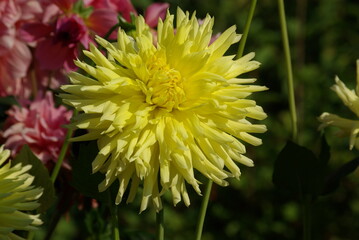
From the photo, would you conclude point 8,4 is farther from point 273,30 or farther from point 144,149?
point 273,30

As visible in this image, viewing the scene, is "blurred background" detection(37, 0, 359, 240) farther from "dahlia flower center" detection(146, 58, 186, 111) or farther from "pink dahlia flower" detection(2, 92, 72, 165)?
"dahlia flower center" detection(146, 58, 186, 111)

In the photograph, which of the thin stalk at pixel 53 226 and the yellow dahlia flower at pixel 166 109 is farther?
the thin stalk at pixel 53 226

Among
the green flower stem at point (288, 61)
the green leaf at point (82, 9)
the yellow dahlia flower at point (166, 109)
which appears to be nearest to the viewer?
the yellow dahlia flower at point (166, 109)

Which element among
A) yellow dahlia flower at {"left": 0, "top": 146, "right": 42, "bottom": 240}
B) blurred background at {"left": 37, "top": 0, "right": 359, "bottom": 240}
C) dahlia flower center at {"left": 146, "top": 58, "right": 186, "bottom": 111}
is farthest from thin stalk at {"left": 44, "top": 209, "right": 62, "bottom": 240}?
blurred background at {"left": 37, "top": 0, "right": 359, "bottom": 240}

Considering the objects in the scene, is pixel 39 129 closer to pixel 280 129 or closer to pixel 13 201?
pixel 13 201

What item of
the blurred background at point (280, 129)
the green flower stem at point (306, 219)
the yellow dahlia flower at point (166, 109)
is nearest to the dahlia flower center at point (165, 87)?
the yellow dahlia flower at point (166, 109)

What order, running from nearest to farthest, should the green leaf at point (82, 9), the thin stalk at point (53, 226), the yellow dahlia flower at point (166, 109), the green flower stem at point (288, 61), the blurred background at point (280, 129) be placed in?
the yellow dahlia flower at point (166, 109) → the green flower stem at point (288, 61) → the thin stalk at point (53, 226) → the green leaf at point (82, 9) → the blurred background at point (280, 129)

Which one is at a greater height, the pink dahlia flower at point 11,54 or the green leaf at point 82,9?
the green leaf at point 82,9

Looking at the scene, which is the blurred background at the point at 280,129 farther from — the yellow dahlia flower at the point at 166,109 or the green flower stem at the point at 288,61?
the yellow dahlia flower at the point at 166,109
